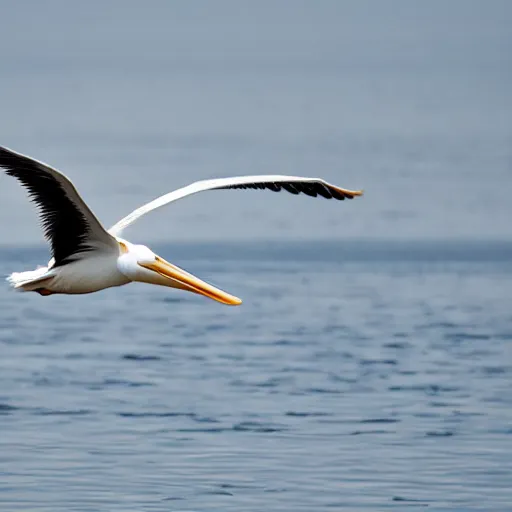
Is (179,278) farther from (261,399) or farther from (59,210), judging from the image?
(261,399)

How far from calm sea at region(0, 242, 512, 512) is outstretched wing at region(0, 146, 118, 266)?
5.53ft

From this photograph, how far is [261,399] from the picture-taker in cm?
1549

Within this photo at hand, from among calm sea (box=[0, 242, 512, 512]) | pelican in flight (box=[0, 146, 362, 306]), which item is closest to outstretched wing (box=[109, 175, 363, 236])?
pelican in flight (box=[0, 146, 362, 306])

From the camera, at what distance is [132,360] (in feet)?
60.1

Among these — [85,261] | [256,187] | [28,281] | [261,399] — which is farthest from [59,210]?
[261,399]

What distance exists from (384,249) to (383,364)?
776 inches

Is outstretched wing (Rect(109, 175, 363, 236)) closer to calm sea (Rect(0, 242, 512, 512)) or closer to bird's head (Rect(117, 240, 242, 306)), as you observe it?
bird's head (Rect(117, 240, 242, 306))

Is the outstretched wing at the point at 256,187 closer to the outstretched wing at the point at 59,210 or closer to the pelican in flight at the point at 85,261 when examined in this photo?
the pelican in flight at the point at 85,261

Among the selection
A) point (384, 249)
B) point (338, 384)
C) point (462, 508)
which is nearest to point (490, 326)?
point (338, 384)

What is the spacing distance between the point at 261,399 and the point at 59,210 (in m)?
5.32

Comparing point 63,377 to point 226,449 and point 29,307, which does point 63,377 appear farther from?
point 29,307

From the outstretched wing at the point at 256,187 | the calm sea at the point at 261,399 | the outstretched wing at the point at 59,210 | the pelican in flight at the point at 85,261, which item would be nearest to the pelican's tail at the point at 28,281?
the pelican in flight at the point at 85,261

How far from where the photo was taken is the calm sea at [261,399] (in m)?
11.8

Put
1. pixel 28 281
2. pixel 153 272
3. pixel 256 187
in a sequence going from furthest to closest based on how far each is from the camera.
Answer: pixel 256 187, pixel 28 281, pixel 153 272
